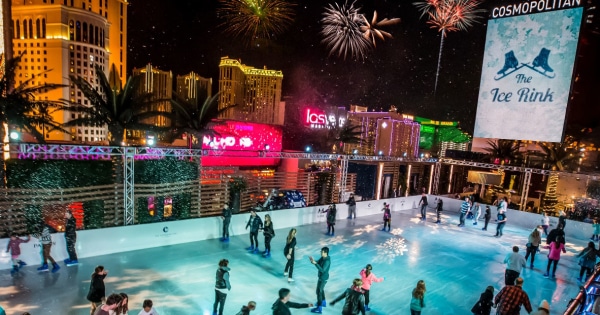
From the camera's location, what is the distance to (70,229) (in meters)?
10.1

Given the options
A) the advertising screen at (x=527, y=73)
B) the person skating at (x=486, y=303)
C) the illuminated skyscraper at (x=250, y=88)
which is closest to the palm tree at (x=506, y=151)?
the advertising screen at (x=527, y=73)

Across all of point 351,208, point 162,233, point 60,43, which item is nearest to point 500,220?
point 351,208

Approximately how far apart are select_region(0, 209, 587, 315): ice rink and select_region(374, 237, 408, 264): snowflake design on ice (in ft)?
0.13

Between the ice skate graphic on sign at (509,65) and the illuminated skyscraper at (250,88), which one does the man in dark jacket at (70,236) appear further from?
the illuminated skyscraper at (250,88)

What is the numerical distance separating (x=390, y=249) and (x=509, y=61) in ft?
45.8

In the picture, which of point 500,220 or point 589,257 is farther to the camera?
point 500,220

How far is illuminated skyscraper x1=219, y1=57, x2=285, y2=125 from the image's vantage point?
47188mm

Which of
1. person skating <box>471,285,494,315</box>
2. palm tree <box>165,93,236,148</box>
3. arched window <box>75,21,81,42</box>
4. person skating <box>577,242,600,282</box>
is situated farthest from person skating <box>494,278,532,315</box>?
arched window <box>75,21,81,42</box>

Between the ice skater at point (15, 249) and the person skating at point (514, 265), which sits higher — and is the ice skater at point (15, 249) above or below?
below

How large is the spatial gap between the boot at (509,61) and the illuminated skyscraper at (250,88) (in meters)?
27.7

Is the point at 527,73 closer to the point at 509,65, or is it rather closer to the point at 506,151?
the point at 509,65

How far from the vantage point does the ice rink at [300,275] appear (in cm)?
836

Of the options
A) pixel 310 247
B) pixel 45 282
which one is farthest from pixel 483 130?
pixel 45 282

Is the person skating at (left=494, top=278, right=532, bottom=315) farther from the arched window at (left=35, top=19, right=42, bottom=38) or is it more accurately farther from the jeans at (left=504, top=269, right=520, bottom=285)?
the arched window at (left=35, top=19, right=42, bottom=38)
